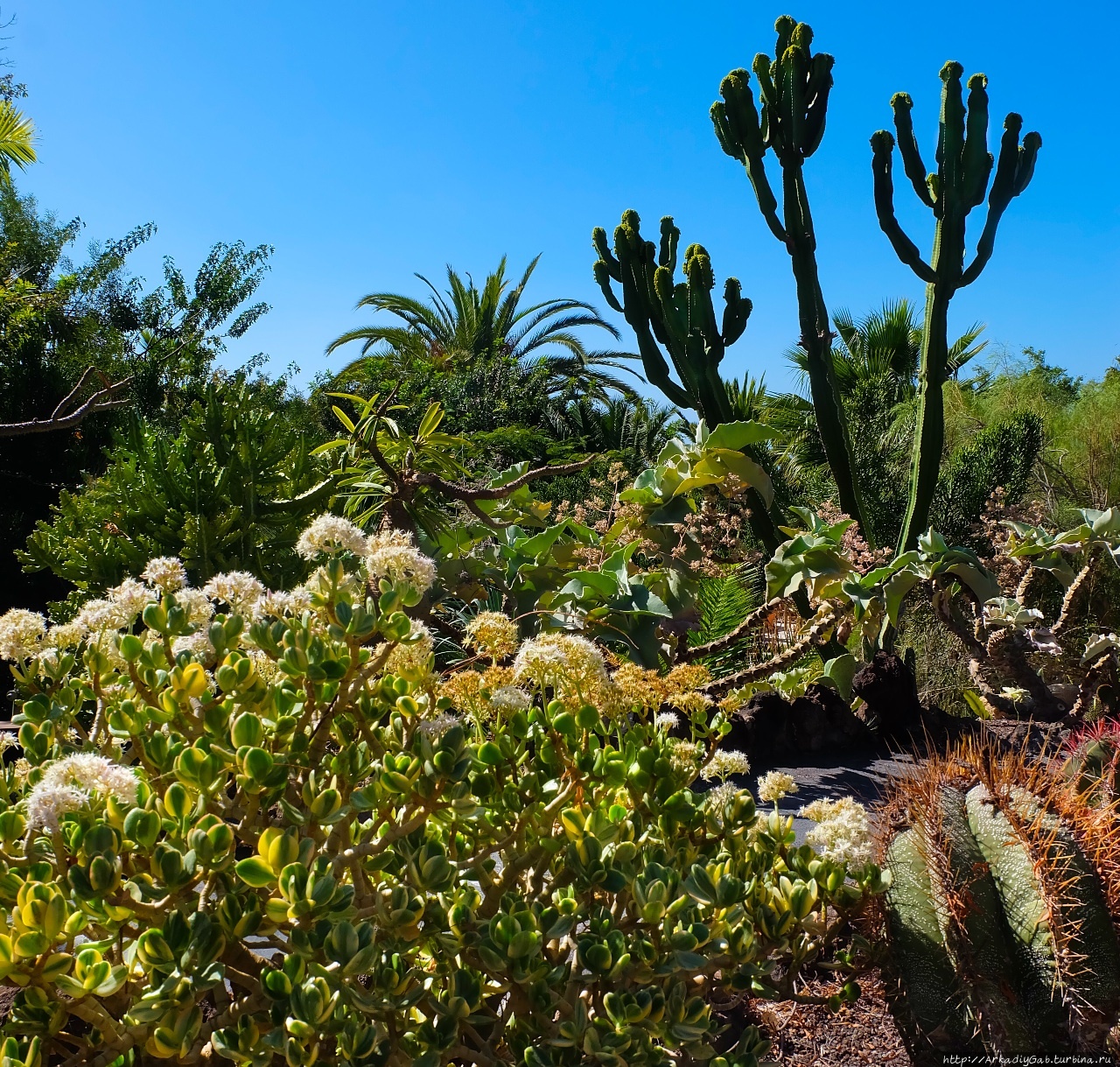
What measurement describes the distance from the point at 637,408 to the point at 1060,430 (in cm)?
955

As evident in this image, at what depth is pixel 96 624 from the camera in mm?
1133

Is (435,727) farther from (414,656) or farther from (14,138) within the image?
(14,138)

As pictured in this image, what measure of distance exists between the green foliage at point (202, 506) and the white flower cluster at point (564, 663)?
6.32 ft

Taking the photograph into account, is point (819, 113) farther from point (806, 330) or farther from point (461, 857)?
point (461, 857)

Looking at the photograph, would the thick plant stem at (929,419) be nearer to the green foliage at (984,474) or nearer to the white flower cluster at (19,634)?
the green foliage at (984,474)

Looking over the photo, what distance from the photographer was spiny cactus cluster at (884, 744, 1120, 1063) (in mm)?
1236

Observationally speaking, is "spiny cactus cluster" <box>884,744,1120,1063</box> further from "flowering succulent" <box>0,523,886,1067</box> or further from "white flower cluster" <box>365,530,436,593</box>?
"white flower cluster" <box>365,530,436,593</box>

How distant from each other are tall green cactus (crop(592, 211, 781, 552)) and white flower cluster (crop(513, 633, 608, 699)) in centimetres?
544

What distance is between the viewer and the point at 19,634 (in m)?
1.18

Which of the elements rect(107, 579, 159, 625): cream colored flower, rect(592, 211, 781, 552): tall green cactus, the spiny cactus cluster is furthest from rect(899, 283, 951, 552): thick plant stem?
rect(107, 579, 159, 625): cream colored flower

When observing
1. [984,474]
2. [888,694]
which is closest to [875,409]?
[984,474]

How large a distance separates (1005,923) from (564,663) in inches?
33.0

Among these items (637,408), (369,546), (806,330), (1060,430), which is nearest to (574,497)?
(806,330)

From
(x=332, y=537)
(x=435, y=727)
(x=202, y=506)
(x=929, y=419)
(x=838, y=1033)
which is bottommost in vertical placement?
(x=838, y=1033)
